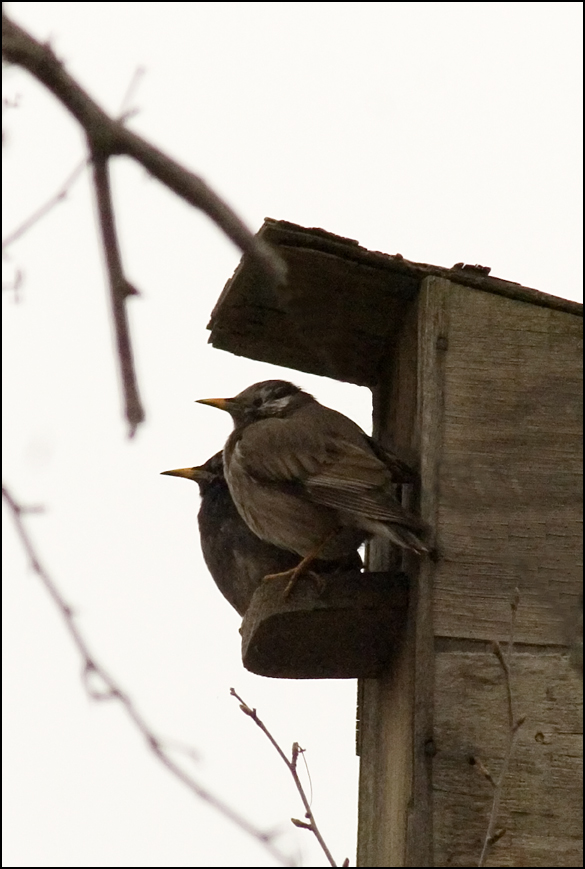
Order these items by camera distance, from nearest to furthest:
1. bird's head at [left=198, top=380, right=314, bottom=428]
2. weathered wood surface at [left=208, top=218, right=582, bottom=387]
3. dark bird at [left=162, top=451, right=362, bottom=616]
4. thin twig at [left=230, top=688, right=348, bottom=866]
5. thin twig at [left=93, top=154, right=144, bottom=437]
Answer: thin twig at [left=93, top=154, right=144, bottom=437] → thin twig at [left=230, top=688, right=348, bottom=866] → weathered wood surface at [left=208, top=218, right=582, bottom=387] → dark bird at [left=162, top=451, right=362, bottom=616] → bird's head at [left=198, top=380, right=314, bottom=428]

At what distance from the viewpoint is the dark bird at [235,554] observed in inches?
170

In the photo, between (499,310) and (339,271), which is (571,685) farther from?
(339,271)

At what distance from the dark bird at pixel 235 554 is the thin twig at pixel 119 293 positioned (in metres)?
2.61

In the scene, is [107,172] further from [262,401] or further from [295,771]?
[262,401]

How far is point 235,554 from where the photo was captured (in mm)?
4438

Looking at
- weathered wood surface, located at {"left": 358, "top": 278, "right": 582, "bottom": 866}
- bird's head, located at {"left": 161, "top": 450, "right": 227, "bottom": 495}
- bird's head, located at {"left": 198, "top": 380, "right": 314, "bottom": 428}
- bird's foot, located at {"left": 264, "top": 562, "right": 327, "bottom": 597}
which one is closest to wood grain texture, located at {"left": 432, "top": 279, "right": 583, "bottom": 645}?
weathered wood surface, located at {"left": 358, "top": 278, "right": 582, "bottom": 866}

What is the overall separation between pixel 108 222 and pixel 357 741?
295 centimetres

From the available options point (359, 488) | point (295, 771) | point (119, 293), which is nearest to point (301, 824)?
point (295, 771)

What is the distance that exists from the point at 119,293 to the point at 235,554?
299 cm

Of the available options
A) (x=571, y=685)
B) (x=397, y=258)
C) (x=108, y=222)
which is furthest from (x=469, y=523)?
(x=108, y=222)

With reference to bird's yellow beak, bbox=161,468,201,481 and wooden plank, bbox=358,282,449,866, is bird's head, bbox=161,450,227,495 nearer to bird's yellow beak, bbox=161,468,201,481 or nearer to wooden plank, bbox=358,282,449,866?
bird's yellow beak, bbox=161,468,201,481

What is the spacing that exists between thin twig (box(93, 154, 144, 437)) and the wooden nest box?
68.4 inches

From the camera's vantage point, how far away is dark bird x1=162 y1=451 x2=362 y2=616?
14.1 feet

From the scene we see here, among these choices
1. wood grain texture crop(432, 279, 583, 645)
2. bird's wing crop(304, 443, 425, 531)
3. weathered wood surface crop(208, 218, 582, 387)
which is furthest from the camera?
weathered wood surface crop(208, 218, 582, 387)
